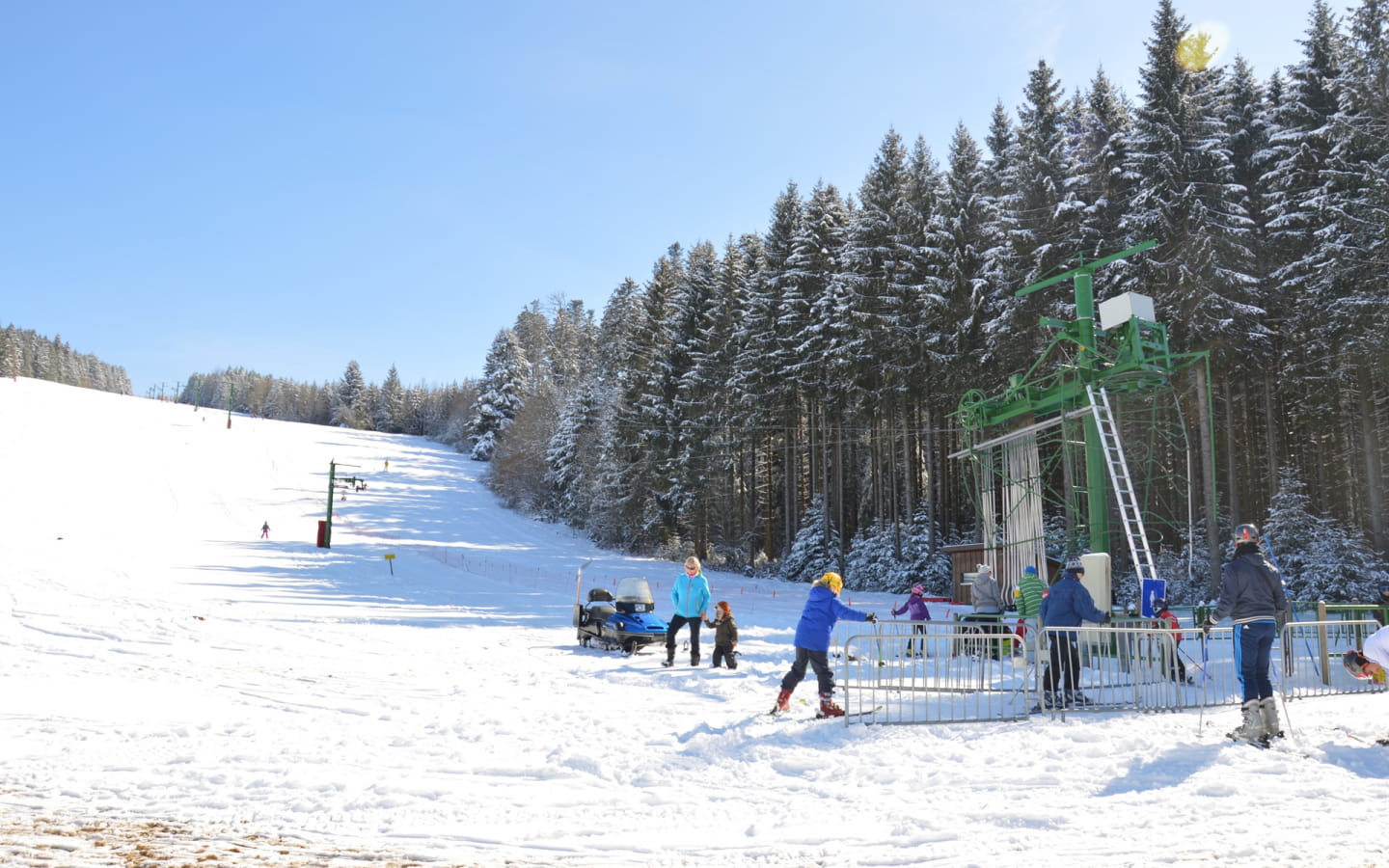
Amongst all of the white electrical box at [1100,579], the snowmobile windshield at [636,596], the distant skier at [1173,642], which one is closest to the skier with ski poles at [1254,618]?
the distant skier at [1173,642]

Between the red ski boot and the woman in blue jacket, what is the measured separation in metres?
4.49

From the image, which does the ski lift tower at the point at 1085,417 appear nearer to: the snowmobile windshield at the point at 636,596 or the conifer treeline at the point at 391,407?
the snowmobile windshield at the point at 636,596

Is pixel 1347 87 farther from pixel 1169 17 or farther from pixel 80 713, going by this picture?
pixel 80 713

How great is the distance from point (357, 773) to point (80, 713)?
4.60 m

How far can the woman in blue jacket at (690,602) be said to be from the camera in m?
14.1

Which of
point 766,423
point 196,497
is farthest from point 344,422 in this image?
point 766,423

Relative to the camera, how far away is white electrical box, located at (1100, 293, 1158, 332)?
16031 millimetres

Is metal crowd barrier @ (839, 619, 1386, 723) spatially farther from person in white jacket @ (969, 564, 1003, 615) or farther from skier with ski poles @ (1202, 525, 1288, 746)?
person in white jacket @ (969, 564, 1003, 615)

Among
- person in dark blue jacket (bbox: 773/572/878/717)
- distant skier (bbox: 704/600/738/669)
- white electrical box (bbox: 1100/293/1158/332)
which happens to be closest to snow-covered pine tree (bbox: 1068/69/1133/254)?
white electrical box (bbox: 1100/293/1158/332)

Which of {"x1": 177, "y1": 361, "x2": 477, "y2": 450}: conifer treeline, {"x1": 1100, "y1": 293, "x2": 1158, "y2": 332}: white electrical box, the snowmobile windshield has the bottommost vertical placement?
the snowmobile windshield

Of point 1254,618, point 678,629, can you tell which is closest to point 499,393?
point 678,629

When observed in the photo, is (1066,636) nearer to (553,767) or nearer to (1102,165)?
(553,767)

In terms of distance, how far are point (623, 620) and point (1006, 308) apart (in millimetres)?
18817

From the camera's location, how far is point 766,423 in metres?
42.6
